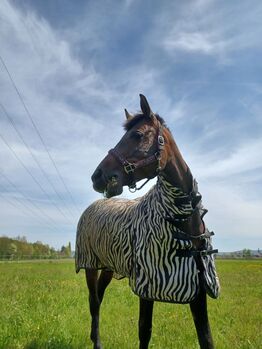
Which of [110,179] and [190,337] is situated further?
[190,337]

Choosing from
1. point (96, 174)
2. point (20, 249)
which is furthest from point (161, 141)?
point (20, 249)

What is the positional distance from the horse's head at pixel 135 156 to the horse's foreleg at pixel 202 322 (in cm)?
140

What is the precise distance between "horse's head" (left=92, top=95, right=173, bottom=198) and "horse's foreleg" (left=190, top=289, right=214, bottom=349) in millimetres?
1399

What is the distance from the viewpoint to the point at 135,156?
3.55m

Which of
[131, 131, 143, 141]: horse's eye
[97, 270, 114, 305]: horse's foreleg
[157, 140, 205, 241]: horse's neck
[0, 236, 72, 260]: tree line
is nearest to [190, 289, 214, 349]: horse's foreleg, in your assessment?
[157, 140, 205, 241]: horse's neck

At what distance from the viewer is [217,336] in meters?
5.74

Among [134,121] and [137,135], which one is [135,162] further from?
[134,121]

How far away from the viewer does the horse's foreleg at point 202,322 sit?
3.76 metres

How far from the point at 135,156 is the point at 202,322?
73.0 inches

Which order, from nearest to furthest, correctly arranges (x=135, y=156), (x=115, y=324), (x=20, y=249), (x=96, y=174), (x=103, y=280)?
(x=96, y=174) < (x=135, y=156) < (x=103, y=280) < (x=115, y=324) < (x=20, y=249)

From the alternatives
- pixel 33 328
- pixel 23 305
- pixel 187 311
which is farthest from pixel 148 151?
pixel 23 305

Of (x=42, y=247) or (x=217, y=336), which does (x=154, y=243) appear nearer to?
(x=217, y=336)

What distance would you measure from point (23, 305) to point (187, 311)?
145 inches

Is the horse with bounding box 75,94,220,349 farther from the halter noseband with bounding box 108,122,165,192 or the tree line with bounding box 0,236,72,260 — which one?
the tree line with bounding box 0,236,72,260
